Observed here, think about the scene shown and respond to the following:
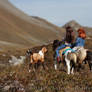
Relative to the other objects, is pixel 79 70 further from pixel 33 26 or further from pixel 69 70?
pixel 33 26

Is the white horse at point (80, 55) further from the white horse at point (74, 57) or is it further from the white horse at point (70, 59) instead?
the white horse at point (70, 59)

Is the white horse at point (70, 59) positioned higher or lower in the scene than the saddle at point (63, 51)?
lower

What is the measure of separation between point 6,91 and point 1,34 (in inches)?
3588

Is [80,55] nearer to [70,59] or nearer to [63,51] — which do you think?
[70,59]

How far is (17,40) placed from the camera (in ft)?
317

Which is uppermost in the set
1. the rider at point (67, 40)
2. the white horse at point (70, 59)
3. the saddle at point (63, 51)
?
the rider at point (67, 40)

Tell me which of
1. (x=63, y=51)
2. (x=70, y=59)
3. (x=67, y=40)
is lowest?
(x=70, y=59)

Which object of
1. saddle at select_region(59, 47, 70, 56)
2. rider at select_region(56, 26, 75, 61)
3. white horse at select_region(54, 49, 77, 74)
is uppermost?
rider at select_region(56, 26, 75, 61)

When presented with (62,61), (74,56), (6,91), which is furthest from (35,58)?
(6,91)

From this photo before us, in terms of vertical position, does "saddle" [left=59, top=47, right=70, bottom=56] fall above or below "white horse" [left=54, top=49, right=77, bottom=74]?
above

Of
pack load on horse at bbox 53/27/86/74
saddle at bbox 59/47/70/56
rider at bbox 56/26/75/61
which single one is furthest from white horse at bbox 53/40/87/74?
rider at bbox 56/26/75/61

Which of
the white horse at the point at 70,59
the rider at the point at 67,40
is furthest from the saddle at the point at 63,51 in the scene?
the white horse at the point at 70,59

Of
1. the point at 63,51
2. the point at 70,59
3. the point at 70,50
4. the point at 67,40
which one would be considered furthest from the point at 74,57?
the point at 67,40

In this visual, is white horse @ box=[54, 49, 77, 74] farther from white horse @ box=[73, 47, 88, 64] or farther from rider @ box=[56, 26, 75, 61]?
rider @ box=[56, 26, 75, 61]
